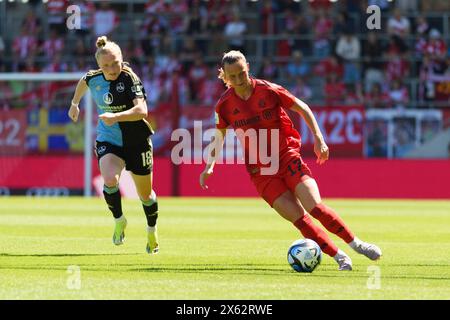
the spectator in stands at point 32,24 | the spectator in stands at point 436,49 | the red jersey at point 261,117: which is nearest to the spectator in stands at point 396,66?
the spectator in stands at point 436,49

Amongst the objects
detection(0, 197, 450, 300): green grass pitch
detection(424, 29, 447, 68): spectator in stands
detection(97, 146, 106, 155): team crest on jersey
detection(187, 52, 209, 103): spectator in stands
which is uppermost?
detection(424, 29, 447, 68): spectator in stands

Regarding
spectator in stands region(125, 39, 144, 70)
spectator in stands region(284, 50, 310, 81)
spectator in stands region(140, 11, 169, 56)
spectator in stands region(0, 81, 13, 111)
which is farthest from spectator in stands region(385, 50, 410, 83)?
spectator in stands region(0, 81, 13, 111)

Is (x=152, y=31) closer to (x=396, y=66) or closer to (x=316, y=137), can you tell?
(x=396, y=66)

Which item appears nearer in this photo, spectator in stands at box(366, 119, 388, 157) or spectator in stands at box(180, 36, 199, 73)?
spectator in stands at box(366, 119, 388, 157)

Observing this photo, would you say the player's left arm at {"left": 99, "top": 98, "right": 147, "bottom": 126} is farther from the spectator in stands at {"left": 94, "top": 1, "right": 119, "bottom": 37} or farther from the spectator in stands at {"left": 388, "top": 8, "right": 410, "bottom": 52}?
the spectator in stands at {"left": 94, "top": 1, "right": 119, "bottom": 37}

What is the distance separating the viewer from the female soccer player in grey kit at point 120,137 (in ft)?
36.0

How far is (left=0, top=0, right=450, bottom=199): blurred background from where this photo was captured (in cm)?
2522

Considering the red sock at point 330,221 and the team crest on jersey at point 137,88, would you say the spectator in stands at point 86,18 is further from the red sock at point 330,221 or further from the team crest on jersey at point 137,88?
the red sock at point 330,221

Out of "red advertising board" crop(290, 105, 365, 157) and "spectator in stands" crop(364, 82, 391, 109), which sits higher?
"spectator in stands" crop(364, 82, 391, 109)

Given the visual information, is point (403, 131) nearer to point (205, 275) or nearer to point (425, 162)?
point (425, 162)

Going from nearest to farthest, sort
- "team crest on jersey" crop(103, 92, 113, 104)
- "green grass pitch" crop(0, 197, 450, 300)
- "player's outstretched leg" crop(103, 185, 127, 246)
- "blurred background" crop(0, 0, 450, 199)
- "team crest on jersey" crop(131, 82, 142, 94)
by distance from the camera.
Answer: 1. "green grass pitch" crop(0, 197, 450, 300)
2. "team crest on jersey" crop(131, 82, 142, 94)
3. "team crest on jersey" crop(103, 92, 113, 104)
4. "player's outstretched leg" crop(103, 185, 127, 246)
5. "blurred background" crop(0, 0, 450, 199)

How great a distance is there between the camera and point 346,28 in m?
28.6

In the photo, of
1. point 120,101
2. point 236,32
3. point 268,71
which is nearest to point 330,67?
point 268,71

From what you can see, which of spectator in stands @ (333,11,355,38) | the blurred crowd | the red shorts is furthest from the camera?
spectator in stands @ (333,11,355,38)
